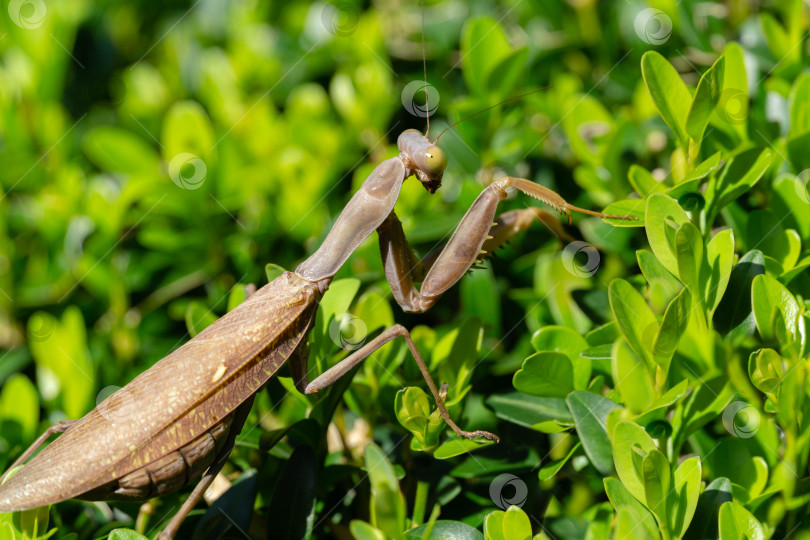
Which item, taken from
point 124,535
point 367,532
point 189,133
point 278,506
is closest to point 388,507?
point 367,532

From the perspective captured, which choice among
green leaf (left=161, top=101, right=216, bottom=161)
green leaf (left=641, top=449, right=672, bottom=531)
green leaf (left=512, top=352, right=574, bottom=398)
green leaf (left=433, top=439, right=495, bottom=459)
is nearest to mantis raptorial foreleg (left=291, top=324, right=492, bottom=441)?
green leaf (left=433, top=439, right=495, bottom=459)

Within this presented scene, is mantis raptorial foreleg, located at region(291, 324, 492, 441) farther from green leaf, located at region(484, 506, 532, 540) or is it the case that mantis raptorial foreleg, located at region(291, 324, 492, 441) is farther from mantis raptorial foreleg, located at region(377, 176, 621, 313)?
green leaf, located at region(484, 506, 532, 540)

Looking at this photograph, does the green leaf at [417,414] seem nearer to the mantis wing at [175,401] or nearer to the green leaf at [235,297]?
the mantis wing at [175,401]

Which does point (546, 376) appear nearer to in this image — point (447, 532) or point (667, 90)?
point (447, 532)

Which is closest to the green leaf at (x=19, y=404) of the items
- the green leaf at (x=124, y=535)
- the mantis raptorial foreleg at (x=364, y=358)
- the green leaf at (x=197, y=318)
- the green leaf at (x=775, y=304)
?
the green leaf at (x=197, y=318)

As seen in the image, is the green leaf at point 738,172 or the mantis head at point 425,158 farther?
Result: the mantis head at point 425,158

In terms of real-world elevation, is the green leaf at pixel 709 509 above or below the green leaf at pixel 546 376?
below
